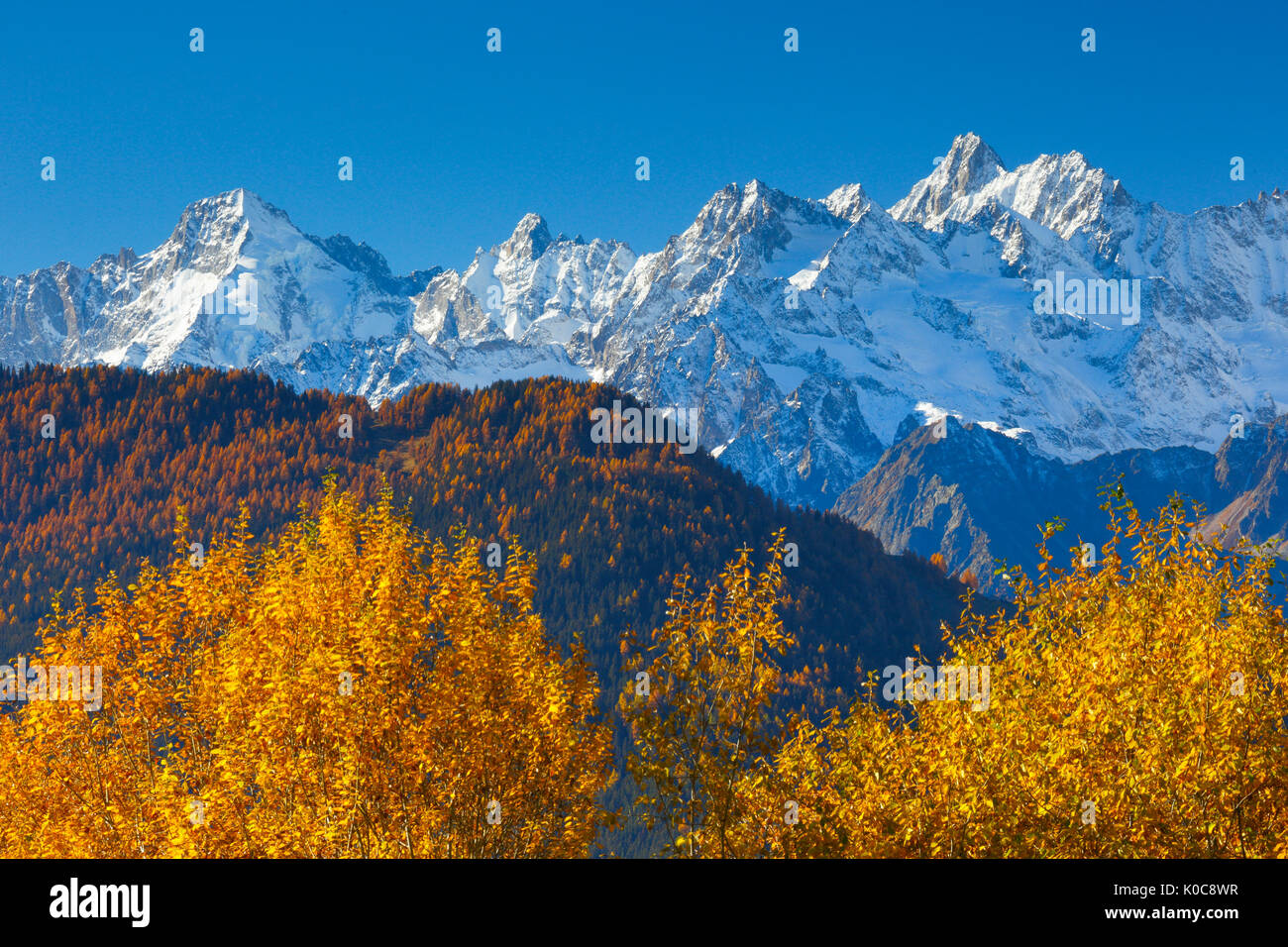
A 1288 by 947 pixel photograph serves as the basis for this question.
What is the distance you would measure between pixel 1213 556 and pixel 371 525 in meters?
23.1

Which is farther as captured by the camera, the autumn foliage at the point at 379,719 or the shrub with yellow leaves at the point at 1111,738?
the autumn foliage at the point at 379,719

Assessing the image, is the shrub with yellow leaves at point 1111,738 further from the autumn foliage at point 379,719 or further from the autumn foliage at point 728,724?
the autumn foliage at point 379,719

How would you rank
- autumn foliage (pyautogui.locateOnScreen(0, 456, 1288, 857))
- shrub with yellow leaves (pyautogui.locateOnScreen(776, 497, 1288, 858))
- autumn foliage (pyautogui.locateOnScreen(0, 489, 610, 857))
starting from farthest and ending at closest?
autumn foliage (pyautogui.locateOnScreen(0, 489, 610, 857)) → autumn foliage (pyautogui.locateOnScreen(0, 456, 1288, 857)) → shrub with yellow leaves (pyautogui.locateOnScreen(776, 497, 1288, 858))

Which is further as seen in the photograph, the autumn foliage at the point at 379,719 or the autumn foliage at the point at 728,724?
the autumn foliage at the point at 379,719

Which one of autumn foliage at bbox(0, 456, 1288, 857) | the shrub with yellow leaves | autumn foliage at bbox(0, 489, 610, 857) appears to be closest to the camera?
the shrub with yellow leaves

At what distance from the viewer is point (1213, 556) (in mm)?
32281

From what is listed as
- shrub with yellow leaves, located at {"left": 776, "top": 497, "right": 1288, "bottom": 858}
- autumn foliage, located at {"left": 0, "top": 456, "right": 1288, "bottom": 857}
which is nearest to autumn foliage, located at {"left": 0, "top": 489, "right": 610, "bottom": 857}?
autumn foliage, located at {"left": 0, "top": 456, "right": 1288, "bottom": 857}

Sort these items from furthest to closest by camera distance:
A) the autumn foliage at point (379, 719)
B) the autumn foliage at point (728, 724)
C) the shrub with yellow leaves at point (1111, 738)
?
1. the autumn foliage at point (379, 719)
2. the autumn foliage at point (728, 724)
3. the shrub with yellow leaves at point (1111, 738)

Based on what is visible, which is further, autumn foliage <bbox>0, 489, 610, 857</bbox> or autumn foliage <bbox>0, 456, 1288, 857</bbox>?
autumn foliage <bbox>0, 489, 610, 857</bbox>

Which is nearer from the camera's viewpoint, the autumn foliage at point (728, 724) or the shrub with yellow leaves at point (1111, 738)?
the shrub with yellow leaves at point (1111, 738)

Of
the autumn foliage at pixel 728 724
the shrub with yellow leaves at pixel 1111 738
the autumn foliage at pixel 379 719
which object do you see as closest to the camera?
the shrub with yellow leaves at pixel 1111 738

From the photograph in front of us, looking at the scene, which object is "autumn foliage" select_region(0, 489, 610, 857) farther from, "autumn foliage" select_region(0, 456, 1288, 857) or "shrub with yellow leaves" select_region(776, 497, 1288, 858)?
"shrub with yellow leaves" select_region(776, 497, 1288, 858)

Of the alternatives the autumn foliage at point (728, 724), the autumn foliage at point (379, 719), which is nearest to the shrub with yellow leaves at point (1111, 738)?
the autumn foliage at point (728, 724)
